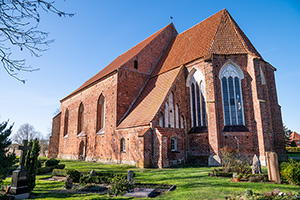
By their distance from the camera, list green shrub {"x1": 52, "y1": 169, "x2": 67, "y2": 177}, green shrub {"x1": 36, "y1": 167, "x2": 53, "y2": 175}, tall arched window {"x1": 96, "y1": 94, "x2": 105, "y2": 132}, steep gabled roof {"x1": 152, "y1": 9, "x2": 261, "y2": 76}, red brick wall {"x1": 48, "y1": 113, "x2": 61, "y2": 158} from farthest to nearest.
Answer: red brick wall {"x1": 48, "y1": 113, "x2": 61, "y2": 158} → tall arched window {"x1": 96, "y1": 94, "x2": 105, "y2": 132} → steep gabled roof {"x1": 152, "y1": 9, "x2": 261, "y2": 76} → green shrub {"x1": 36, "y1": 167, "x2": 53, "y2": 175} → green shrub {"x1": 52, "y1": 169, "x2": 67, "y2": 177}

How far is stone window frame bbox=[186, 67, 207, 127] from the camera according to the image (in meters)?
15.7

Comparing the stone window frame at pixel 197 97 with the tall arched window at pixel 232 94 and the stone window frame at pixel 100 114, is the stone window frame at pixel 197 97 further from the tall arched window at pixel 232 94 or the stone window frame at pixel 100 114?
the stone window frame at pixel 100 114

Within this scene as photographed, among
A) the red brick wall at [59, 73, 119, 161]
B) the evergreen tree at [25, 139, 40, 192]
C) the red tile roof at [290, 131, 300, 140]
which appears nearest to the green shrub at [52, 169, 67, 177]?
the evergreen tree at [25, 139, 40, 192]

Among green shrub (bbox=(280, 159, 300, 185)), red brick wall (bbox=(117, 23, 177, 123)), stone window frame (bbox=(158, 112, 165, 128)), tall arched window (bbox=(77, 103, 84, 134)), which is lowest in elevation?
green shrub (bbox=(280, 159, 300, 185))

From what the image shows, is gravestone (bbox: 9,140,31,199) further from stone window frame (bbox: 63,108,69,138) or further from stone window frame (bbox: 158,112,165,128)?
stone window frame (bbox: 63,108,69,138)

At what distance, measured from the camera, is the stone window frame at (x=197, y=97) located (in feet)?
51.4

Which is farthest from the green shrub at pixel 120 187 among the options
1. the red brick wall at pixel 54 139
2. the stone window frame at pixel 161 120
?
the red brick wall at pixel 54 139

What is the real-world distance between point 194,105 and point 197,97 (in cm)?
70

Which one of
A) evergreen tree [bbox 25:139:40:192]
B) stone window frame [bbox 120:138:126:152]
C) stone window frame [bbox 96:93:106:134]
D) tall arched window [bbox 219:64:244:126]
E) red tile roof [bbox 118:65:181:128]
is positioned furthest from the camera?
stone window frame [bbox 96:93:106:134]

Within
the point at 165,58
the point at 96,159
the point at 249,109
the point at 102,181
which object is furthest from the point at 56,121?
the point at 249,109

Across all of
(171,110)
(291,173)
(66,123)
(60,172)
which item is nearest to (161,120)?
(171,110)

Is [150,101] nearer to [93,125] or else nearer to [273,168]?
[93,125]

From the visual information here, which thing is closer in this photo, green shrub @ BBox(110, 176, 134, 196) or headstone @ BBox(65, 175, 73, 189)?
green shrub @ BBox(110, 176, 134, 196)

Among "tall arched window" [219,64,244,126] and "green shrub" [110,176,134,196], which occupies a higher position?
"tall arched window" [219,64,244,126]
